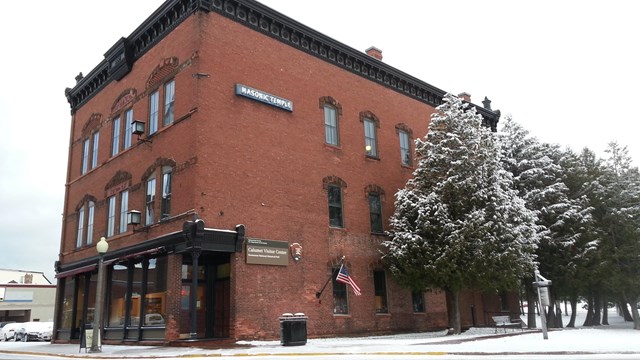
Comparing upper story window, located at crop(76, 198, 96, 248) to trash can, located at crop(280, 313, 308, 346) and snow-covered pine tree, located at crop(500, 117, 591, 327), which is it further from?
snow-covered pine tree, located at crop(500, 117, 591, 327)

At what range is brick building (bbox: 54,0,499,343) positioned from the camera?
20.8m

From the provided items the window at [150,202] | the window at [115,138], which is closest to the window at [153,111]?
the window at [150,202]

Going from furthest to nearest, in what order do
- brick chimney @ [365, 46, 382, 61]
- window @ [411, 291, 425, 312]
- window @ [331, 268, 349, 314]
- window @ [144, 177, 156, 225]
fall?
brick chimney @ [365, 46, 382, 61]
window @ [411, 291, 425, 312]
window @ [331, 268, 349, 314]
window @ [144, 177, 156, 225]

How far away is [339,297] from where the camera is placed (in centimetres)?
2423

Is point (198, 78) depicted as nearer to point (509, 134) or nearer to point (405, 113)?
point (405, 113)

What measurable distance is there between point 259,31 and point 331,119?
5.48 m

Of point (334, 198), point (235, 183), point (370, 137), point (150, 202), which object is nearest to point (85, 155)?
point (150, 202)

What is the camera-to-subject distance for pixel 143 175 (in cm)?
2372

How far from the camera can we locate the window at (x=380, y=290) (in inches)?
1017

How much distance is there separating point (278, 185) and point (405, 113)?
11052 mm

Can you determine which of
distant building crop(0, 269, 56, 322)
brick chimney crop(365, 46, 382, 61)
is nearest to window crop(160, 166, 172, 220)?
brick chimney crop(365, 46, 382, 61)

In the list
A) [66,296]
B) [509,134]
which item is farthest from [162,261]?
[509,134]

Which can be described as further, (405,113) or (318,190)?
(405,113)

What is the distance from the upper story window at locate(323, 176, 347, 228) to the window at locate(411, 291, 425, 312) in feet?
18.6
